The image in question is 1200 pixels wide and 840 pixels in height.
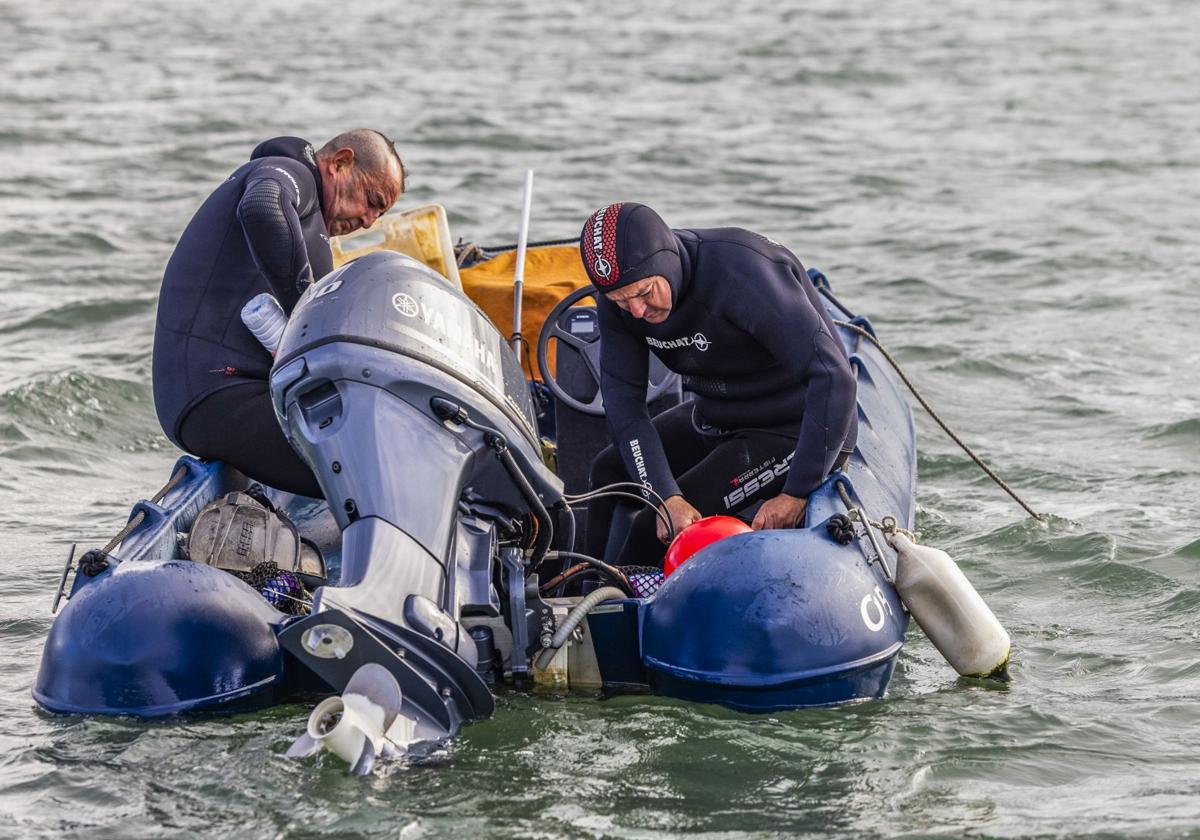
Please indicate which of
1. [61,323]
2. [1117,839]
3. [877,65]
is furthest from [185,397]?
[877,65]

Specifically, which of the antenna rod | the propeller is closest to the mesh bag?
the propeller

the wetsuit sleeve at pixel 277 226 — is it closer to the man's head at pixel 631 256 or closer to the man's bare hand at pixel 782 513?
the man's head at pixel 631 256

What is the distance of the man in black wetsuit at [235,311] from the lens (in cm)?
497

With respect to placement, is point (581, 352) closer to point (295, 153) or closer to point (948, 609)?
point (295, 153)

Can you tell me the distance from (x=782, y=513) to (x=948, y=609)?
56cm

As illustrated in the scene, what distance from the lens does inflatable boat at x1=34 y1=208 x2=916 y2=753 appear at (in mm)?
3836

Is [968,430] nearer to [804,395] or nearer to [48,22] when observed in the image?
[804,395]

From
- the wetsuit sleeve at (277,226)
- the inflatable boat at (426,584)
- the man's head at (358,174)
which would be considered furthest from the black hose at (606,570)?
the man's head at (358,174)

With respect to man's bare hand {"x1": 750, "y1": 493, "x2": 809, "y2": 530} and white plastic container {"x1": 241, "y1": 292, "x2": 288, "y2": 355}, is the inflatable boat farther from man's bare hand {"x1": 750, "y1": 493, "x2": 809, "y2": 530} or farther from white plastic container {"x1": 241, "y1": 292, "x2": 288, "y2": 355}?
white plastic container {"x1": 241, "y1": 292, "x2": 288, "y2": 355}

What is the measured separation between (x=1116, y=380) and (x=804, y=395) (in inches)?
163

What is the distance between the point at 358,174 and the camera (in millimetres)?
5137

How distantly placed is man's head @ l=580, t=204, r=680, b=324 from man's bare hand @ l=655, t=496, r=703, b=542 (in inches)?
22.5

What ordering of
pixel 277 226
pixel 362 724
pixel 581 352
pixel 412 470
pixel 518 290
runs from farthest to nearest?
pixel 518 290 → pixel 581 352 → pixel 277 226 → pixel 412 470 → pixel 362 724

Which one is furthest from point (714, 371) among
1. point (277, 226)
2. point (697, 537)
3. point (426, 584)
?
point (426, 584)
